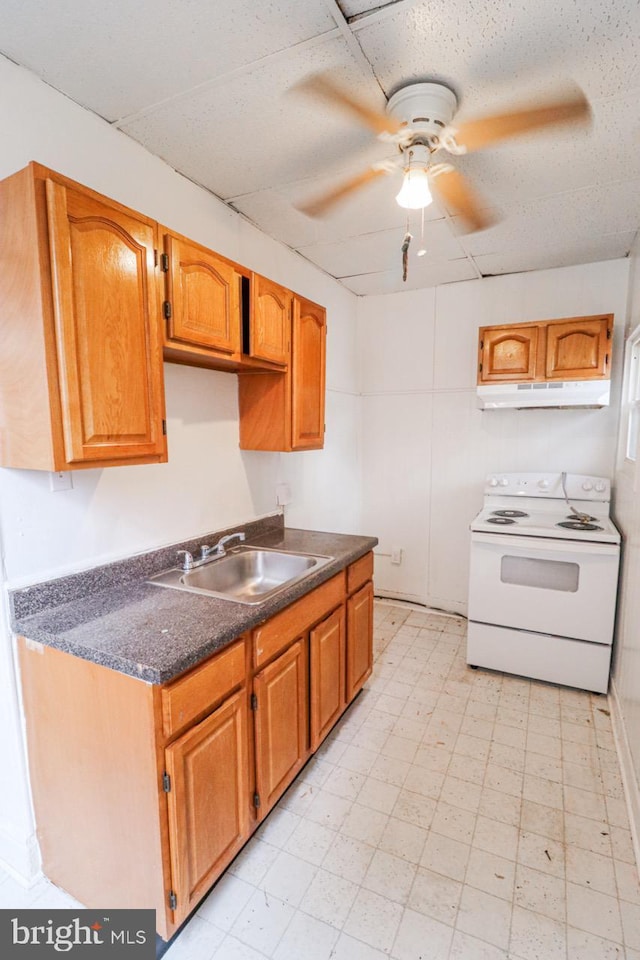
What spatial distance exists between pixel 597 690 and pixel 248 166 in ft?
9.97

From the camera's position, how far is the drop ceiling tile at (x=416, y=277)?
2848 millimetres

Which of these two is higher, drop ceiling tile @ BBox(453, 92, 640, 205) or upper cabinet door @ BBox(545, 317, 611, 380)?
drop ceiling tile @ BBox(453, 92, 640, 205)

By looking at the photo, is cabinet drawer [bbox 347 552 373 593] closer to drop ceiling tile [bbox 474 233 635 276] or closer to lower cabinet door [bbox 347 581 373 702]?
lower cabinet door [bbox 347 581 373 702]

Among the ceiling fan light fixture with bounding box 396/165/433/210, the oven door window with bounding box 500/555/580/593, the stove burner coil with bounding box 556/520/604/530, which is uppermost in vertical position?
the ceiling fan light fixture with bounding box 396/165/433/210

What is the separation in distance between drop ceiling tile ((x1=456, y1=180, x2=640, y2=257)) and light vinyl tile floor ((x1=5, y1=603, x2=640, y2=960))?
8.09 ft

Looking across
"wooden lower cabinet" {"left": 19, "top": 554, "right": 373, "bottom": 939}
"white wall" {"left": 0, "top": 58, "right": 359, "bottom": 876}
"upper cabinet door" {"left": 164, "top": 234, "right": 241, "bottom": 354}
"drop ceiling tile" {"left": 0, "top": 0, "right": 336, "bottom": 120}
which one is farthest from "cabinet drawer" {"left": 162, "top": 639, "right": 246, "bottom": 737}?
"drop ceiling tile" {"left": 0, "top": 0, "right": 336, "bottom": 120}

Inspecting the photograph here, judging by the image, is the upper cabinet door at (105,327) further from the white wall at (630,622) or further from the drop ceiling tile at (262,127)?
the white wall at (630,622)

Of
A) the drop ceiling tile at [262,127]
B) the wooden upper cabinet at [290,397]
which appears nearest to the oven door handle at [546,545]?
the wooden upper cabinet at [290,397]

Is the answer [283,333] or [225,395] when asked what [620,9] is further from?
[225,395]

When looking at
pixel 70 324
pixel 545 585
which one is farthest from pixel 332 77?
pixel 545 585

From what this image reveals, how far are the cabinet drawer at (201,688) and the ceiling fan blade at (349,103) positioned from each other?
1.71 meters

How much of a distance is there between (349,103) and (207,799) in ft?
7.00

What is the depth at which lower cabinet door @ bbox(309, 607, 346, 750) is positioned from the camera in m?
1.83

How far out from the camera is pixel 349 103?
1.44 metres
